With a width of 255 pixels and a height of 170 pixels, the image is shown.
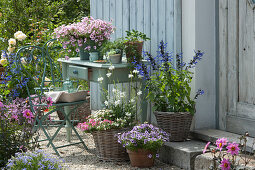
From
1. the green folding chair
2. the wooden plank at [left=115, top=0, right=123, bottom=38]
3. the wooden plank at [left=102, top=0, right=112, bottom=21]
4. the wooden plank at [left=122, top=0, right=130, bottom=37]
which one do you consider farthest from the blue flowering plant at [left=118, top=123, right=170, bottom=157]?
the wooden plank at [left=102, top=0, right=112, bottom=21]

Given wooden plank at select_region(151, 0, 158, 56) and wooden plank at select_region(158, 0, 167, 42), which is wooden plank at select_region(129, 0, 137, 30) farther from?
wooden plank at select_region(158, 0, 167, 42)

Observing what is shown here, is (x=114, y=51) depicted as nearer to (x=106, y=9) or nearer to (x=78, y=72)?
(x=78, y=72)

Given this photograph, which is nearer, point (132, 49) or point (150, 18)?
point (132, 49)

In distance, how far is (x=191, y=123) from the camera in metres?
4.79

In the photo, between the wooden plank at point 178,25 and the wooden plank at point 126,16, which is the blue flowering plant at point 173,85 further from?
the wooden plank at point 126,16

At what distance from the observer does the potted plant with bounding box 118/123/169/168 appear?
4277mm

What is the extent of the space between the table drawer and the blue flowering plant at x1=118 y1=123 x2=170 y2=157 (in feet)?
3.25

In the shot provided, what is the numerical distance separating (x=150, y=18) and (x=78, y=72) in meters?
1.01

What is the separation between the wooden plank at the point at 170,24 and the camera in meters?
4.90

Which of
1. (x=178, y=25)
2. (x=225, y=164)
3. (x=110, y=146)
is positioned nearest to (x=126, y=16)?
(x=178, y=25)

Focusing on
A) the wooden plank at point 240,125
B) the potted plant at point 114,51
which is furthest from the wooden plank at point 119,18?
the wooden plank at point 240,125

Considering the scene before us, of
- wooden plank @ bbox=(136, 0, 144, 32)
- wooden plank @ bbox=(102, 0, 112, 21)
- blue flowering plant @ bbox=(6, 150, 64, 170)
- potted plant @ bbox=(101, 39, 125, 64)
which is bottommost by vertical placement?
blue flowering plant @ bbox=(6, 150, 64, 170)

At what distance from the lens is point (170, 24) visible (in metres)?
4.95

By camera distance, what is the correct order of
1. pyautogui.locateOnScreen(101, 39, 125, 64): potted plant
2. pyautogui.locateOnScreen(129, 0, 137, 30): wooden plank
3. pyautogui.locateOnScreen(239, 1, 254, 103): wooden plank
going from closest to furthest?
pyautogui.locateOnScreen(239, 1, 254, 103): wooden plank
pyautogui.locateOnScreen(101, 39, 125, 64): potted plant
pyautogui.locateOnScreen(129, 0, 137, 30): wooden plank
